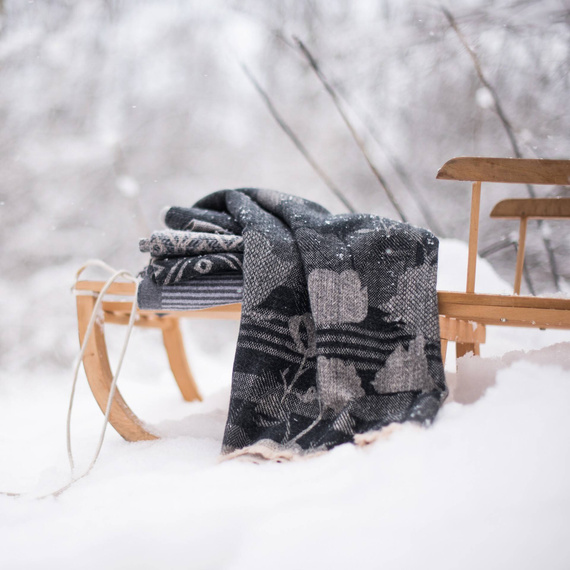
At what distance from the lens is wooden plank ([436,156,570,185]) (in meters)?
0.62

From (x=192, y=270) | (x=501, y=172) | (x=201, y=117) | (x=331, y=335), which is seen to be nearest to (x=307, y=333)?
(x=331, y=335)

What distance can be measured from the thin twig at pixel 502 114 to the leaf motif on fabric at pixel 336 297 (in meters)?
0.94

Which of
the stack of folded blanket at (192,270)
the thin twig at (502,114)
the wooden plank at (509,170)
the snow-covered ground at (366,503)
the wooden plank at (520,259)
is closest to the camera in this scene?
the snow-covered ground at (366,503)

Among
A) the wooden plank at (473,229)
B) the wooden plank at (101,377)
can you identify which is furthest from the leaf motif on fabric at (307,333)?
the wooden plank at (101,377)

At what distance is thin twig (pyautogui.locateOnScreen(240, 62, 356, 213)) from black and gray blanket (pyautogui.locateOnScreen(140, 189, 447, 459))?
0.84m

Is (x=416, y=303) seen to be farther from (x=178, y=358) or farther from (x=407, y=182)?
(x=407, y=182)

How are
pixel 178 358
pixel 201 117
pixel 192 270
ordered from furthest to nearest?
pixel 201 117
pixel 178 358
pixel 192 270

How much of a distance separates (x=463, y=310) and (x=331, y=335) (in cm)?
18

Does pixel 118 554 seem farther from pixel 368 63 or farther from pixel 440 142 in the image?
pixel 368 63

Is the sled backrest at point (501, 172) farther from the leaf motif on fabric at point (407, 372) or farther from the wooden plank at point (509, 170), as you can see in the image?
the leaf motif on fabric at point (407, 372)

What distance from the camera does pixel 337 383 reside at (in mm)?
665

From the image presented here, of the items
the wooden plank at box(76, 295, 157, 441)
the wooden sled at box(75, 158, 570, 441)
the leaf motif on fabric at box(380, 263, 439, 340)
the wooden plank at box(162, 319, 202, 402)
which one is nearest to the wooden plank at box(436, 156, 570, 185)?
the wooden sled at box(75, 158, 570, 441)

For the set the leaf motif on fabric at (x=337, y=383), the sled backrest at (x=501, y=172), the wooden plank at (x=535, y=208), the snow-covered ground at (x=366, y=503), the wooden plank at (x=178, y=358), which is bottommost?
the wooden plank at (x=178, y=358)

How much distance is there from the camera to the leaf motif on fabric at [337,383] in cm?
66
